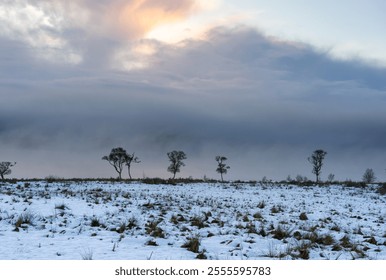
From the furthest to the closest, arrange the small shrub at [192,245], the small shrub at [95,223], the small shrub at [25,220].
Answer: the small shrub at [95,223] → the small shrub at [25,220] → the small shrub at [192,245]

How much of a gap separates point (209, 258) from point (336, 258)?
11.1 feet

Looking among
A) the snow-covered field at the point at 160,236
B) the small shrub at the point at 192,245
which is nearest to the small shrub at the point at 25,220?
the snow-covered field at the point at 160,236

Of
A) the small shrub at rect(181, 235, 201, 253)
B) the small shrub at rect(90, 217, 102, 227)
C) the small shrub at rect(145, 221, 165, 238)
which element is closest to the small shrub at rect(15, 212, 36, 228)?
the small shrub at rect(90, 217, 102, 227)

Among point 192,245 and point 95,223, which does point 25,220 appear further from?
point 192,245

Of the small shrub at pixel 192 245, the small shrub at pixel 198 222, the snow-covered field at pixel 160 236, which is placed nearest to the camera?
the snow-covered field at pixel 160 236

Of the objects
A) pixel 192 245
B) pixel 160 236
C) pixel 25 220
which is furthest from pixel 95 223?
pixel 192 245

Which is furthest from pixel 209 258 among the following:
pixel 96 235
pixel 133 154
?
pixel 133 154

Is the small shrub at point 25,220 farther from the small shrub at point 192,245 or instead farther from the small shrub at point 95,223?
the small shrub at point 192,245

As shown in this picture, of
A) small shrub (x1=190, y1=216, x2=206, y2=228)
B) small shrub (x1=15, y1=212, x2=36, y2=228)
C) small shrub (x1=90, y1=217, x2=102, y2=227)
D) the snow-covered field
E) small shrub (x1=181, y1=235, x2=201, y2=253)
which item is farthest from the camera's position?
small shrub (x1=190, y1=216, x2=206, y2=228)

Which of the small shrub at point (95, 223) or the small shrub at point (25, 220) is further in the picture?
the small shrub at point (95, 223)

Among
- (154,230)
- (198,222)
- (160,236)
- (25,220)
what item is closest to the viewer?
(160,236)

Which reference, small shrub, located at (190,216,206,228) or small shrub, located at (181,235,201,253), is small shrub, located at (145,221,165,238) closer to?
small shrub, located at (181,235,201,253)

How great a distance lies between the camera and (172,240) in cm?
1152

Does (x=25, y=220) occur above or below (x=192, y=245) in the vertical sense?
above
